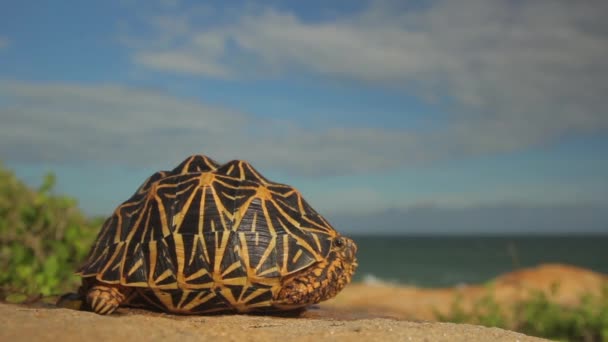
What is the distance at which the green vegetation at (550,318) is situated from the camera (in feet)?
29.8

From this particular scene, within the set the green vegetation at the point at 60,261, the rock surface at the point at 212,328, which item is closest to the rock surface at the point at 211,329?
the rock surface at the point at 212,328

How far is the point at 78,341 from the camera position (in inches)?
123

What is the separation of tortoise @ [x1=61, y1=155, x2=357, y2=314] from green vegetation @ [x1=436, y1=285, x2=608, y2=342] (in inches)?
219

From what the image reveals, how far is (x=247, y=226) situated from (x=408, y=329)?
4.11 feet

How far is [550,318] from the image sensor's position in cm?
945

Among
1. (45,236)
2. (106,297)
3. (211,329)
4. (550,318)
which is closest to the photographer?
(211,329)

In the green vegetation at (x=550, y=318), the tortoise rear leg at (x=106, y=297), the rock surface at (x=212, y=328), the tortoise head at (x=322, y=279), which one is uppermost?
the tortoise head at (x=322, y=279)

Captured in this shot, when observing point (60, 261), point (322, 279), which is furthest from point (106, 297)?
point (60, 261)

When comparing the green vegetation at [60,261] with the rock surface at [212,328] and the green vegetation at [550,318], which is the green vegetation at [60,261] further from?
the rock surface at [212,328]

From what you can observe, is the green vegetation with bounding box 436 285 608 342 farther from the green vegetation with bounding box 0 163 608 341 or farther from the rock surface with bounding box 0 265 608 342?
the rock surface with bounding box 0 265 608 342

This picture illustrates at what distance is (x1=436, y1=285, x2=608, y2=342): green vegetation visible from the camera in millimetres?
9078

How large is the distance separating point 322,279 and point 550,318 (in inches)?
256

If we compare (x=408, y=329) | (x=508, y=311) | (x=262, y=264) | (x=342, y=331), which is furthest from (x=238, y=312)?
(x=508, y=311)

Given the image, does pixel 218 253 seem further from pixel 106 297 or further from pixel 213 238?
pixel 106 297
